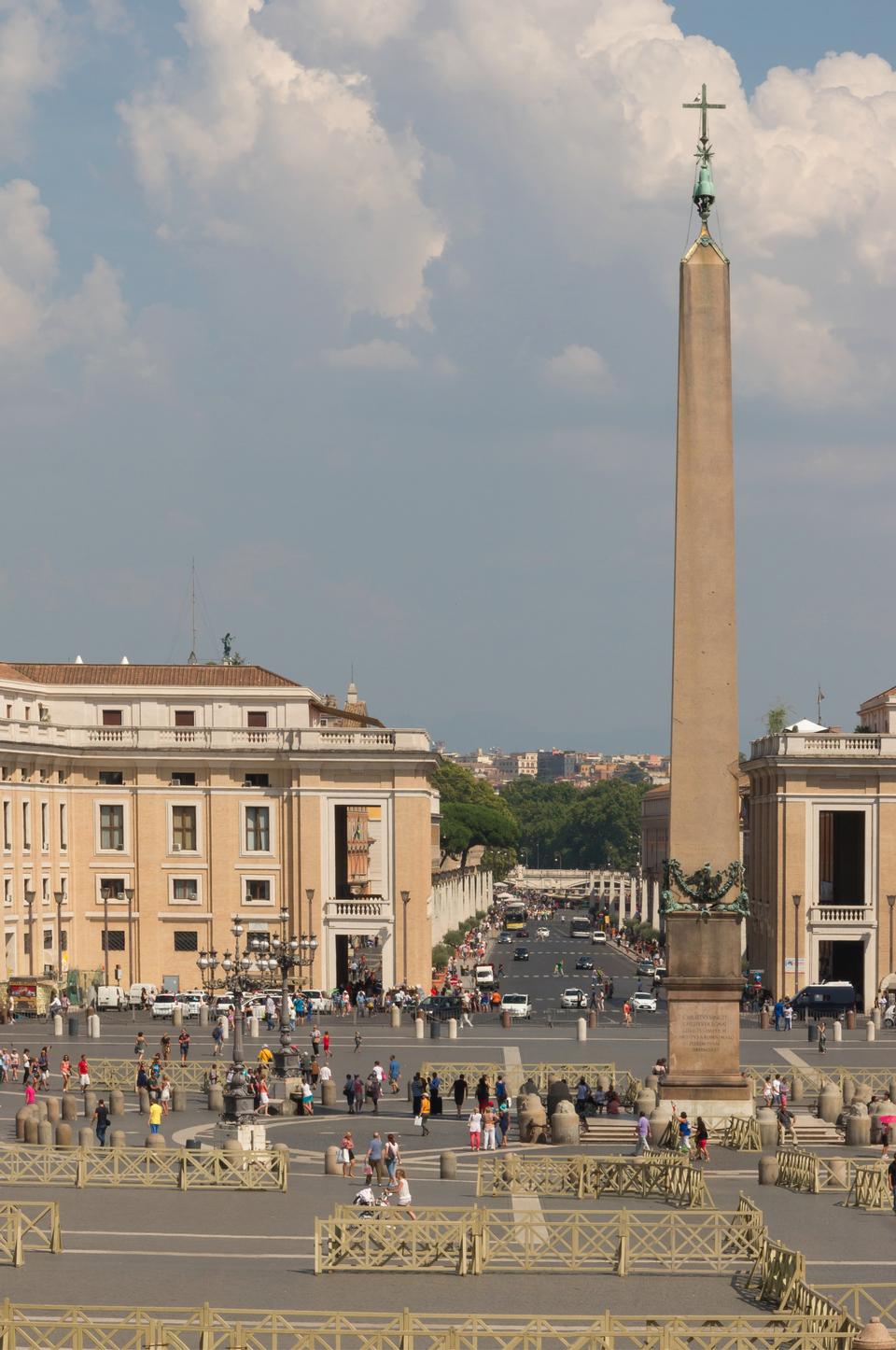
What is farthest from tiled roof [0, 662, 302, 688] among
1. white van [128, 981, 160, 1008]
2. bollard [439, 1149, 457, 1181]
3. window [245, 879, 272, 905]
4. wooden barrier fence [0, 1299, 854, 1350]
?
wooden barrier fence [0, 1299, 854, 1350]

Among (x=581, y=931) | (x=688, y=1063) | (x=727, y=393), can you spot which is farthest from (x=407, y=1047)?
(x=581, y=931)

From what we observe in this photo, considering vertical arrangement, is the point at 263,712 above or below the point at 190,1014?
above

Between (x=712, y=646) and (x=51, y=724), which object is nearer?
(x=712, y=646)

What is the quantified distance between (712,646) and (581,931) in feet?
400

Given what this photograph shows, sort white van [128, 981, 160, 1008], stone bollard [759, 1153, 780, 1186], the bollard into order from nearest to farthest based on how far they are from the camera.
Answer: stone bollard [759, 1153, 780, 1186], the bollard, white van [128, 981, 160, 1008]

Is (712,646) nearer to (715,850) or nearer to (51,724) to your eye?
(715,850)

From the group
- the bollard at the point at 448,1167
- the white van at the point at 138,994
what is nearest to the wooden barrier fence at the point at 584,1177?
the bollard at the point at 448,1167

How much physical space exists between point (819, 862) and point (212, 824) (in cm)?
2319

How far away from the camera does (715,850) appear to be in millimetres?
45031

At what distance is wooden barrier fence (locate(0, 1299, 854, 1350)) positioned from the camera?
24.1m

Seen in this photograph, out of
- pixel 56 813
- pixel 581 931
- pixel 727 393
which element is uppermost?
pixel 727 393

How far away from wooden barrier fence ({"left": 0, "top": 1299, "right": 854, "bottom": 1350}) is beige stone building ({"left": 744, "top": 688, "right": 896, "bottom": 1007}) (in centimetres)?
6498

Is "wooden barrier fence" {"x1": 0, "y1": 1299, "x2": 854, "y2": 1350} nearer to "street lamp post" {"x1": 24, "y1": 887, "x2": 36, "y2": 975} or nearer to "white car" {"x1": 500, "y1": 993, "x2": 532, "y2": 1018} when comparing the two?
"white car" {"x1": 500, "y1": 993, "x2": 532, "y2": 1018}

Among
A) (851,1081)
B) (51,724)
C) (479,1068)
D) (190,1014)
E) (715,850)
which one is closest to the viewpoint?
(715,850)
